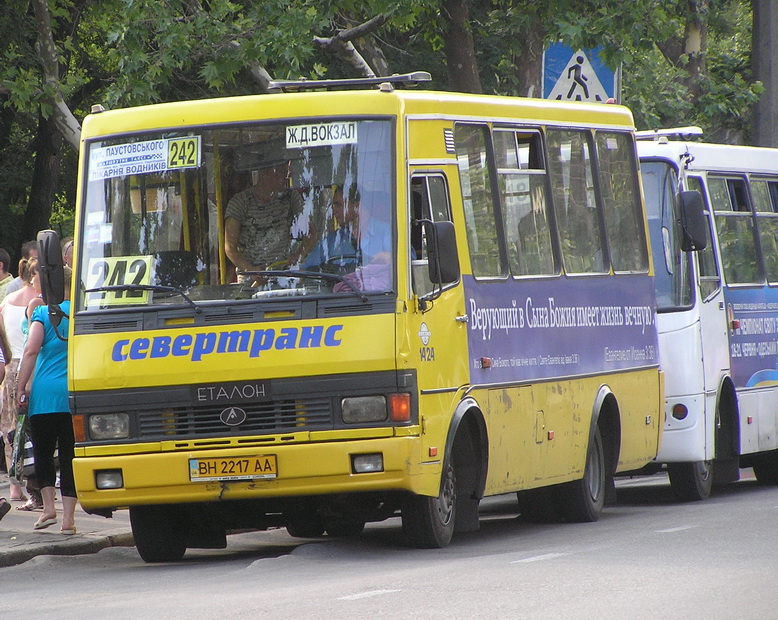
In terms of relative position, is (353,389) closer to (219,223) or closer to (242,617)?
(219,223)

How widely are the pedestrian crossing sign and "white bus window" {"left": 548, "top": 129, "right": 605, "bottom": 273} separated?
314 centimetres

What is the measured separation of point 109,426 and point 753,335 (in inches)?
304

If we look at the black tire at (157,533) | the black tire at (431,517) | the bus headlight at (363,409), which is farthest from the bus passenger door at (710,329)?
the bus headlight at (363,409)

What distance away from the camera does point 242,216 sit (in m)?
10.5

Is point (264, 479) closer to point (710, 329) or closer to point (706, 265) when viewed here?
point (710, 329)

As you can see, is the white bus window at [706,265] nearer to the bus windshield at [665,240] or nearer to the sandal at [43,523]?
the bus windshield at [665,240]

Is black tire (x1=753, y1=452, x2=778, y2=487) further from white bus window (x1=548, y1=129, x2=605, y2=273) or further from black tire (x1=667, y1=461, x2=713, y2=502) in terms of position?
white bus window (x1=548, y1=129, x2=605, y2=273)

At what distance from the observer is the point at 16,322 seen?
14.2 m

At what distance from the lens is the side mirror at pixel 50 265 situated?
10.6m

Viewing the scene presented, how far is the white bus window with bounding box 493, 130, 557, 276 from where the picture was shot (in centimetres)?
1191

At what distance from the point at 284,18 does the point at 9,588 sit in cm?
953

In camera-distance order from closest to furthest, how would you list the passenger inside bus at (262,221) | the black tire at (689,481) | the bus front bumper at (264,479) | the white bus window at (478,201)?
the bus front bumper at (264,479), the passenger inside bus at (262,221), the white bus window at (478,201), the black tire at (689,481)

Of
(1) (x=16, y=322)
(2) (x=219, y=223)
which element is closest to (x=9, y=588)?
(2) (x=219, y=223)

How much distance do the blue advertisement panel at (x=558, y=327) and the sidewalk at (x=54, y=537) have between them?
3.10m
